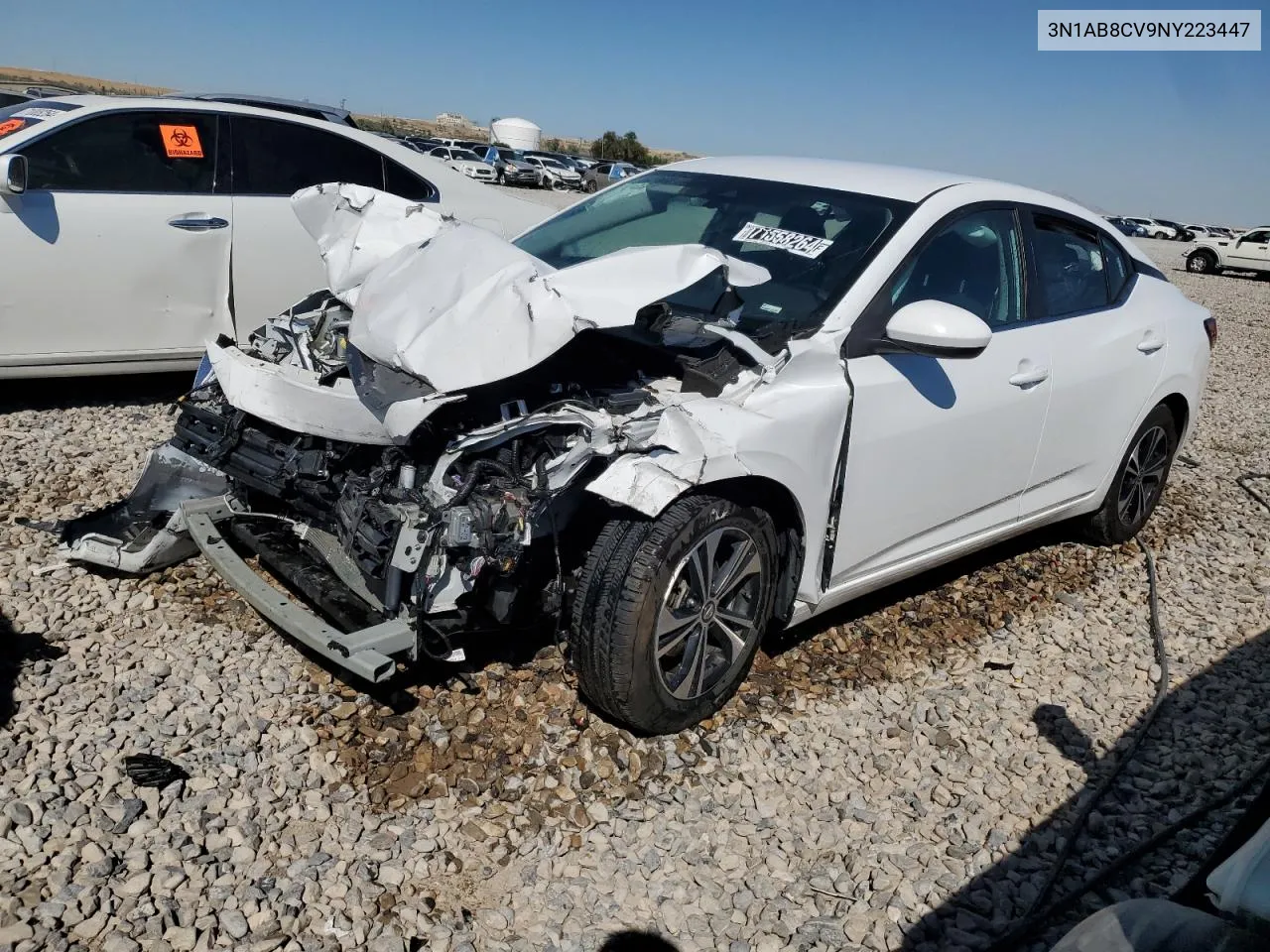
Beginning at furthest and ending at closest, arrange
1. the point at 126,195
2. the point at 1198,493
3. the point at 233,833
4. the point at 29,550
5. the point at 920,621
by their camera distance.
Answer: the point at 1198,493 < the point at 126,195 < the point at 920,621 < the point at 29,550 < the point at 233,833

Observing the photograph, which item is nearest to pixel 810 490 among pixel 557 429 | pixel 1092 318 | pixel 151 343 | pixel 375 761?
pixel 557 429

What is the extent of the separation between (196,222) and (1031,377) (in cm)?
436

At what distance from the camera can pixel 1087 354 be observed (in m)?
4.15

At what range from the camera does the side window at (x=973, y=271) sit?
351 cm

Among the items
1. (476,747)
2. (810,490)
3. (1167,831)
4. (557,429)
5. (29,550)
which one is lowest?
(1167,831)

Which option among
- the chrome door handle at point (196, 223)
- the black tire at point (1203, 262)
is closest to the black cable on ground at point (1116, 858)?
the chrome door handle at point (196, 223)

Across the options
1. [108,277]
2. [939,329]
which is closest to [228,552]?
[939,329]

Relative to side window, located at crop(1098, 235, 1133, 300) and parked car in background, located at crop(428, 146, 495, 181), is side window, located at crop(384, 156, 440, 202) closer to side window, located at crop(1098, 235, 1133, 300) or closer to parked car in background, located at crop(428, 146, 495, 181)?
side window, located at crop(1098, 235, 1133, 300)

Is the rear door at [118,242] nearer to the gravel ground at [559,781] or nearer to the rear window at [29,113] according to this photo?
the rear window at [29,113]

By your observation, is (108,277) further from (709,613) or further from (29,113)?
(709,613)

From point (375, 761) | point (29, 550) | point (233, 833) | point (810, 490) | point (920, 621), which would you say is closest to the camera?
point (233, 833)

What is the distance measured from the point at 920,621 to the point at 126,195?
181 inches

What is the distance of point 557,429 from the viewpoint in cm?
298

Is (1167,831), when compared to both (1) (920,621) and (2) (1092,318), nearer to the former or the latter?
(1) (920,621)
